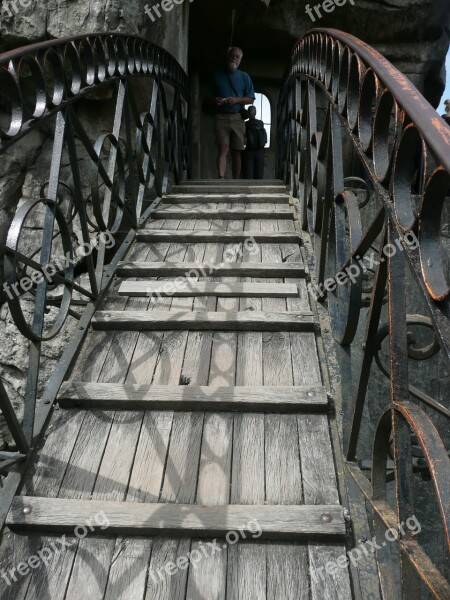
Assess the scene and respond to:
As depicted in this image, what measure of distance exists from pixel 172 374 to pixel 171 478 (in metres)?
0.52

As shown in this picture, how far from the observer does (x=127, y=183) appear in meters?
3.70

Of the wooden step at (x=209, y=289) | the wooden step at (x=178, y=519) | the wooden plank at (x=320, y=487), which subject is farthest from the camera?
the wooden step at (x=209, y=289)

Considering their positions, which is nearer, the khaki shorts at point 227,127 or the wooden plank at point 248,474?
the wooden plank at point 248,474

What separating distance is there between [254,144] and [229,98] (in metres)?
1.06

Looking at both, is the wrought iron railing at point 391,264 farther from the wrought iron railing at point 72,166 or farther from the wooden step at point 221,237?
the wrought iron railing at point 72,166

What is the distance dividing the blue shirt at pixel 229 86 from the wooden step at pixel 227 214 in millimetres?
3190

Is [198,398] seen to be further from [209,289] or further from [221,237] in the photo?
[221,237]

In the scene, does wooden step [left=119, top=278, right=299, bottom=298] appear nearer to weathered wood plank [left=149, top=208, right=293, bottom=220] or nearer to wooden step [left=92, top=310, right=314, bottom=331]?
wooden step [left=92, top=310, right=314, bottom=331]

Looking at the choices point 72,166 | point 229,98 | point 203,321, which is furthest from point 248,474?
point 229,98

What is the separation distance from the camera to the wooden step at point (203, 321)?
8.00 ft

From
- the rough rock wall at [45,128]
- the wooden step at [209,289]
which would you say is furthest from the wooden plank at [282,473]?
the rough rock wall at [45,128]

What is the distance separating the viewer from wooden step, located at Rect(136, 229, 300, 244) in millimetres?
3311

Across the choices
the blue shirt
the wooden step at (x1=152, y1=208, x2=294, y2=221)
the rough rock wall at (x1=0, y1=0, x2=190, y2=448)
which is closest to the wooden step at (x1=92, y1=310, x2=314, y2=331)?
the wooden step at (x1=152, y1=208, x2=294, y2=221)

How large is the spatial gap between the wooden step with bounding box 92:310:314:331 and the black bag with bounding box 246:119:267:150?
5.38m
